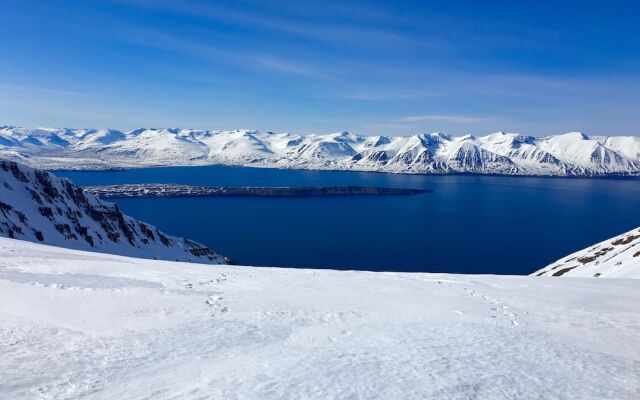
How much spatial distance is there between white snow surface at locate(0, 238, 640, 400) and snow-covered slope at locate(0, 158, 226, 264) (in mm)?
36899

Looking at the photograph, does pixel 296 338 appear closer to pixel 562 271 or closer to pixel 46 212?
pixel 562 271

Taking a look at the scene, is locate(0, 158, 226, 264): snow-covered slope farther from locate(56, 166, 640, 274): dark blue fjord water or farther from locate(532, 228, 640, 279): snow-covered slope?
locate(532, 228, 640, 279): snow-covered slope

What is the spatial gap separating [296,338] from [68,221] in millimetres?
60210

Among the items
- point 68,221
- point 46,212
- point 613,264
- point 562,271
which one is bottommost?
point 562,271

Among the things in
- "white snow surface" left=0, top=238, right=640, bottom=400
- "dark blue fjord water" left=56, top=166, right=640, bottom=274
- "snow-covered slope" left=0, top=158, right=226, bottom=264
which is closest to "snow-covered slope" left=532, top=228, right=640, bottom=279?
"white snow surface" left=0, top=238, right=640, bottom=400

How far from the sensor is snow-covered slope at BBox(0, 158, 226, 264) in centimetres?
5272

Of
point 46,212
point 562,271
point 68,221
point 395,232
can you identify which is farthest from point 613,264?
point 395,232

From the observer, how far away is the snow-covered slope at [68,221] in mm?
52719

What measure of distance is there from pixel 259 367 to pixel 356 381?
2345 millimetres

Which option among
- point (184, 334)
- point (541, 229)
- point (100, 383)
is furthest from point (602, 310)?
point (541, 229)

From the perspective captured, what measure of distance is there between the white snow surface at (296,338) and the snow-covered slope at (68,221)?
3690 centimetres

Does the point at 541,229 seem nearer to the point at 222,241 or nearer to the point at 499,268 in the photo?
the point at 499,268

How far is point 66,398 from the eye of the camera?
8172 mm

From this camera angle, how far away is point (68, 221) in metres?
61.2
